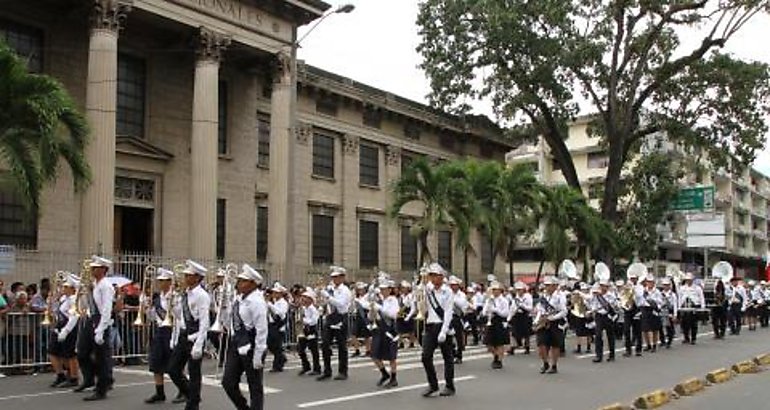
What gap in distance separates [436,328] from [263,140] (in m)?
20.7

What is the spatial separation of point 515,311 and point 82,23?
14.8 m

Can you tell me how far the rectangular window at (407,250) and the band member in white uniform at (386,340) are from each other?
81.9 feet

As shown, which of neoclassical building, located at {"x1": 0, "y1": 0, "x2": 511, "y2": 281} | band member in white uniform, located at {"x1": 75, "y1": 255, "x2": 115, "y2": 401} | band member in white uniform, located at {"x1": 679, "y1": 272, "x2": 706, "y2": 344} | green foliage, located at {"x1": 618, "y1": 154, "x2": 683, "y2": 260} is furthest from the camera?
green foliage, located at {"x1": 618, "y1": 154, "x2": 683, "y2": 260}

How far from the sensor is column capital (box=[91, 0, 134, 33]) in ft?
78.7

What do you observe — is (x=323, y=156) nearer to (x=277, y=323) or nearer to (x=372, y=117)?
(x=372, y=117)

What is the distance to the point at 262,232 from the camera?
109 feet

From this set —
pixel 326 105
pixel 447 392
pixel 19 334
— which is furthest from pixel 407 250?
pixel 447 392

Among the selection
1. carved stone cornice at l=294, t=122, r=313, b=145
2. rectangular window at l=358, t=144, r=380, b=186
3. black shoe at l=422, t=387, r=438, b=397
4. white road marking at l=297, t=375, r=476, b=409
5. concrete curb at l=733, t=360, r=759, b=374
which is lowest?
concrete curb at l=733, t=360, r=759, b=374

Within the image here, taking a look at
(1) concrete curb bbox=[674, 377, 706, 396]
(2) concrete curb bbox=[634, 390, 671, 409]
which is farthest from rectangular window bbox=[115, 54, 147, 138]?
(2) concrete curb bbox=[634, 390, 671, 409]

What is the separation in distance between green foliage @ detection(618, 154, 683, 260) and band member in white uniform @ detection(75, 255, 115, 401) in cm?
3189

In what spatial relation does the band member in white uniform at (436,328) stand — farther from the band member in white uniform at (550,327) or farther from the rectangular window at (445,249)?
the rectangular window at (445,249)

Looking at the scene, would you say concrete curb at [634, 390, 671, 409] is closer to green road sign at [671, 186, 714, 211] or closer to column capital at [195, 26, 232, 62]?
column capital at [195, 26, 232, 62]

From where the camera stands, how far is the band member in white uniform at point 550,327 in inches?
679

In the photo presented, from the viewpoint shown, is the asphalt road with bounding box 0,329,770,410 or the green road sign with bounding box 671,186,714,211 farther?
the green road sign with bounding box 671,186,714,211
